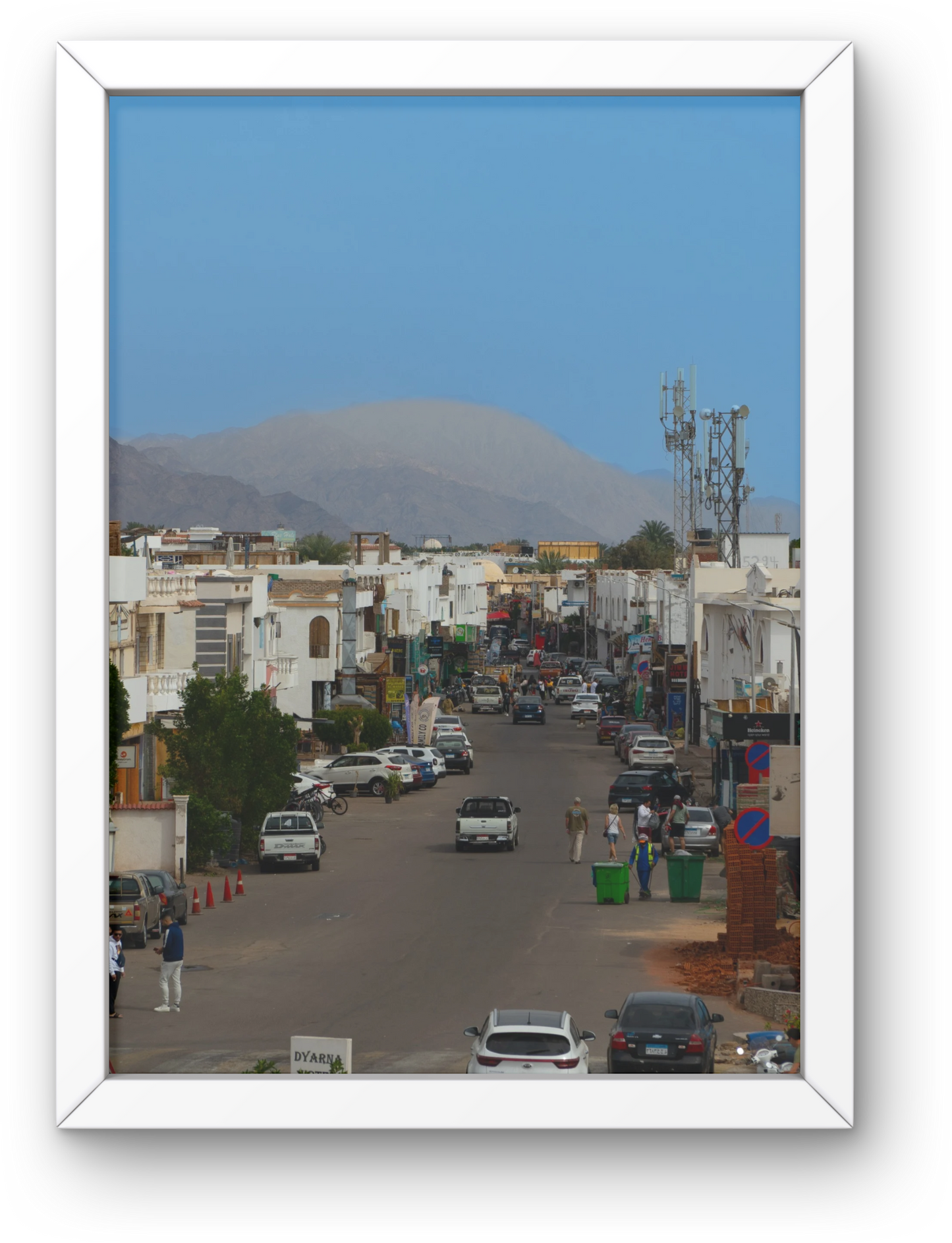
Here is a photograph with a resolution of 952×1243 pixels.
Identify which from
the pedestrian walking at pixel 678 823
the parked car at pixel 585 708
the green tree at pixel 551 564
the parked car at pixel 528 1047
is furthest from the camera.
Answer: the green tree at pixel 551 564

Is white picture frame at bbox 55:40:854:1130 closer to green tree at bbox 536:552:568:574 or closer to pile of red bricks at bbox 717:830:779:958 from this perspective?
pile of red bricks at bbox 717:830:779:958

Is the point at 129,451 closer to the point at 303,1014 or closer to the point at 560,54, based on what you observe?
the point at 303,1014

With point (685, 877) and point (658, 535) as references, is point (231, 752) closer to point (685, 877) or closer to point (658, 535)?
point (685, 877)

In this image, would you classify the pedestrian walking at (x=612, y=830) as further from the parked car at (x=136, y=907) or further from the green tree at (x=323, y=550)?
the green tree at (x=323, y=550)

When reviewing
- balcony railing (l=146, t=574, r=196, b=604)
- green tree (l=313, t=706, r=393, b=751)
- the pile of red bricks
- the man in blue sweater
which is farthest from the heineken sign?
green tree (l=313, t=706, r=393, b=751)

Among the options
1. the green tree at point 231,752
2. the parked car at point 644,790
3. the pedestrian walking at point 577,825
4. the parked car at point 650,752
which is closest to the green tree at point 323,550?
the parked car at point 650,752

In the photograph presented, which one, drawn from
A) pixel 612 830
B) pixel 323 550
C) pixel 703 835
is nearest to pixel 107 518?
pixel 612 830

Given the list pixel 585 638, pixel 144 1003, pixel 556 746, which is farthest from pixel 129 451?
pixel 585 638
